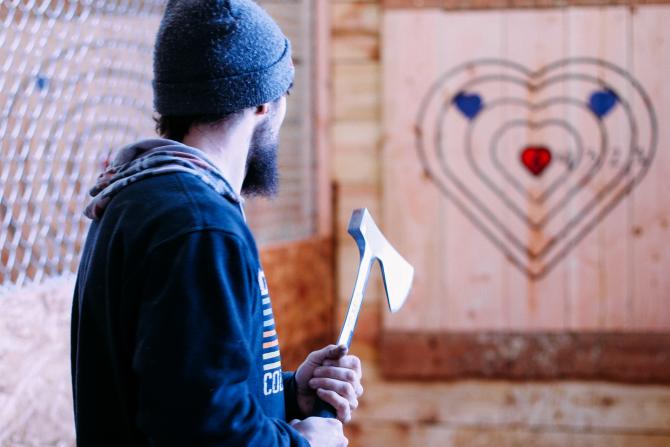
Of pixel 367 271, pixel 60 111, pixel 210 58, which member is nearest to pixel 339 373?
pixel 367 271

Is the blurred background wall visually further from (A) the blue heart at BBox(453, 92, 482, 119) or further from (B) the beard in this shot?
(B) the beard

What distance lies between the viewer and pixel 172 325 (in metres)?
0.90

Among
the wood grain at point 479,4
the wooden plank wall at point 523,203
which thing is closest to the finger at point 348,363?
the wooden plank wall at point 523,203

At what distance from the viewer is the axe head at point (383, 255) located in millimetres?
1373

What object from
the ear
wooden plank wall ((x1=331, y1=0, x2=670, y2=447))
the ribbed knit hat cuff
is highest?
the ribbed knit hat cuff

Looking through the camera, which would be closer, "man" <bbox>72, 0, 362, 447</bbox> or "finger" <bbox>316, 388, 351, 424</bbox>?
"man" <bbox>72, 0, 362, 447</bbox>

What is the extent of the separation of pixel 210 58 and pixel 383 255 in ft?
1.72

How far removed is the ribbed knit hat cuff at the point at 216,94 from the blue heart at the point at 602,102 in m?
2.34

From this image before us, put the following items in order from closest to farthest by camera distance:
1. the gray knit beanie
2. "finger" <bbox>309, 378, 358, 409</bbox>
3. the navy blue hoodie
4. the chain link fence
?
the navy blue hoodie < the gray knit beanie < "finger" <bbox>309, 378, 358, 409</bbox> < the chain link fence

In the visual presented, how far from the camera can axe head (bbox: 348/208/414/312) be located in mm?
1373

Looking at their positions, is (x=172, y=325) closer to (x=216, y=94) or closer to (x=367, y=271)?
(x=216, y=94)

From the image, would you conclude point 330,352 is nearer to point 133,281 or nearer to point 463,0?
point 133,281

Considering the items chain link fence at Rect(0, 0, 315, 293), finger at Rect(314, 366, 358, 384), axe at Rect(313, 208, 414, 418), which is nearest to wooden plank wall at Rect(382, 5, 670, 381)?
chain link fence at Rect(0, 0, 315, 293)

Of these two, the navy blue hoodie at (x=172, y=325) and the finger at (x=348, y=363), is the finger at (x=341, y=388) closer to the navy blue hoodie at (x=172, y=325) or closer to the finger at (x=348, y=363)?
the finger at (x=348, y=363)
